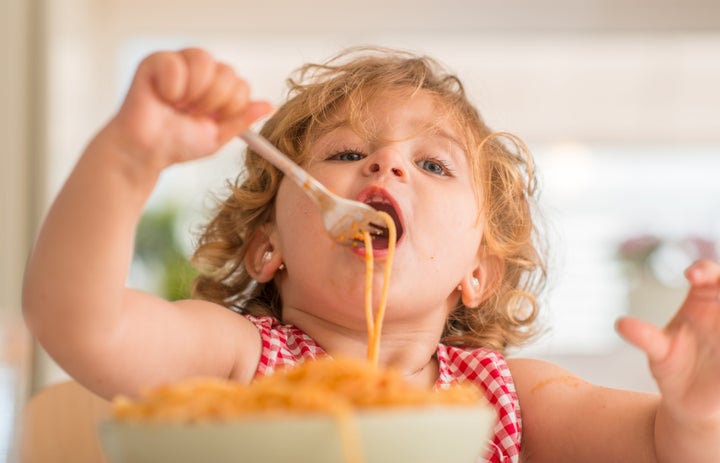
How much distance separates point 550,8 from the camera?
458cm

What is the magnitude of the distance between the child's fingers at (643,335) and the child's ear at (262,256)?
1.76ft

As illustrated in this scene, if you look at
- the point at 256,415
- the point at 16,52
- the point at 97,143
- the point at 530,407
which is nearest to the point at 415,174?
the point at 530,407

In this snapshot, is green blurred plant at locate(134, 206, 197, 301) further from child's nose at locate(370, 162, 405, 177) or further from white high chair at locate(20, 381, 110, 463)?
child's nose at locate(370, 162, 405, 177)

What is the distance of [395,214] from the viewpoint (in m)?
1.11

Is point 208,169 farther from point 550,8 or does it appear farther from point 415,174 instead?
point 415,174

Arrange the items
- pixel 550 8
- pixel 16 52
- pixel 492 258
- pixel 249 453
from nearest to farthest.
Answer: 1. pixel 249 453
2. pixel 492 258
3. pixel 16 52
4. pixel 550 8

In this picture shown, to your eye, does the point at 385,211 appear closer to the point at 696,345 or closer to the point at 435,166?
the point at 435,166

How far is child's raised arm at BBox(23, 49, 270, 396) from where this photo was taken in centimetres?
76

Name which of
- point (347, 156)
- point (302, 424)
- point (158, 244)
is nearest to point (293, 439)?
point (302, 424)

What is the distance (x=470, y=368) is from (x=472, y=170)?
0.25 metres

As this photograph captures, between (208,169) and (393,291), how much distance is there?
3.69 m

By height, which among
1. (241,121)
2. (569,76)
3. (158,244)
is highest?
(241,121)

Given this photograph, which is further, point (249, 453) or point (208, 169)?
point (208, 169)

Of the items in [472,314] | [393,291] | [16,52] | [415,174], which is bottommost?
[16,52]
